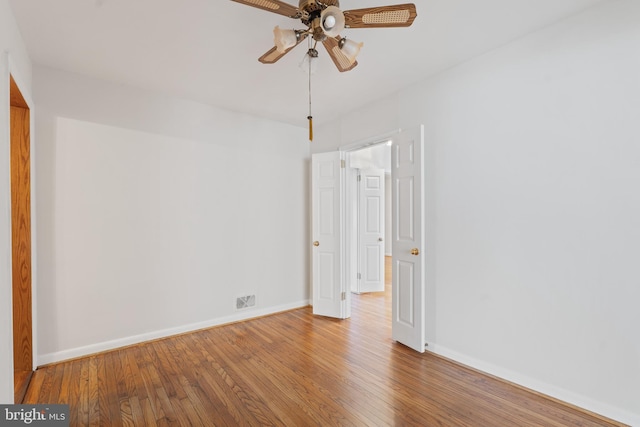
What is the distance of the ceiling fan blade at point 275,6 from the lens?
4.99 ft

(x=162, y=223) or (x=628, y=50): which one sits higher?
(x=628, y=50)

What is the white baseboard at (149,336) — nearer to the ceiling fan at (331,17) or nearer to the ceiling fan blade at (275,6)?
the ceiling fan at (331,17)

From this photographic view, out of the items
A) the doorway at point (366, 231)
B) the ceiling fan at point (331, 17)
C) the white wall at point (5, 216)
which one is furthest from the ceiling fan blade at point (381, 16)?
the doorway at point (366, 231)

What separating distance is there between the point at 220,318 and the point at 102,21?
3.16m

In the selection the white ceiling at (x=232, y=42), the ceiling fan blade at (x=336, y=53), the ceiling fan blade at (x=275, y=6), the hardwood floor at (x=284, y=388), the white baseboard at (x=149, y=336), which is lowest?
the hardwood floor at (x=284, y=388)

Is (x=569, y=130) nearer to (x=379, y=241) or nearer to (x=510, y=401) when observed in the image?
(x=510, y=401)

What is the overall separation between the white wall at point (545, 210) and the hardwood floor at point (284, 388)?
1.04ft

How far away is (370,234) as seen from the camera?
5414mm

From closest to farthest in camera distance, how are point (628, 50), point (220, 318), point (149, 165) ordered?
1. point (628, 50)
2. point (149, 165)
3. point (220, 318)

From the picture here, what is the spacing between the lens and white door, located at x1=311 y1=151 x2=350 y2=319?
13.1 feet

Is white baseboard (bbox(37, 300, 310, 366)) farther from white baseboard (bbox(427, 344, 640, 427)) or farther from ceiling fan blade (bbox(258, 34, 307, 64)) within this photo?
ceiling fan blade (bbox(258, 34, 307, 64))

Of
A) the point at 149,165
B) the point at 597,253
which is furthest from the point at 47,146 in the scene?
the point at 597,253

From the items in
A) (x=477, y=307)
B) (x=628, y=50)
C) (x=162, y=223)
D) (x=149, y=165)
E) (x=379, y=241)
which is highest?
(x=628, y=50)

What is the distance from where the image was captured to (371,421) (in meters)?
1.94
